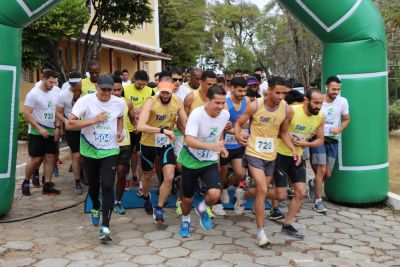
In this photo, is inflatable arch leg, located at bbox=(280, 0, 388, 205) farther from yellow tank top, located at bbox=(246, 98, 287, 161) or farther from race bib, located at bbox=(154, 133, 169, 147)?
race bib, located at bbox=(154, 133, 169, 147)

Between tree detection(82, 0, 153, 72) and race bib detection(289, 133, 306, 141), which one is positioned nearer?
race bib detection(289, 133, 306, 141)

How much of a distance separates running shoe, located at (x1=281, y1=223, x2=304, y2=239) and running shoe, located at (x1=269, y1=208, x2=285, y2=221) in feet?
1.85

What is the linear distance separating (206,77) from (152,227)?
1.99 meters

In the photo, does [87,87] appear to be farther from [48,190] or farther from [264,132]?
[264,132]

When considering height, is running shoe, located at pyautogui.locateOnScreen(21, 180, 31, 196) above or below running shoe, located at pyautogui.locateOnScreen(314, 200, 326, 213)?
above

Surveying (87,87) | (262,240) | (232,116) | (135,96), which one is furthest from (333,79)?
(87,87)

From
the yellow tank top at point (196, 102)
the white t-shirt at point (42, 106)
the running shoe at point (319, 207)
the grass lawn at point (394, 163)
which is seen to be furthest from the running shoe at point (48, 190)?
the grass lawn at point (394, 163)

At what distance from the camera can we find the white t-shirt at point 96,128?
5156 mm

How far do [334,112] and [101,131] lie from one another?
125 inches

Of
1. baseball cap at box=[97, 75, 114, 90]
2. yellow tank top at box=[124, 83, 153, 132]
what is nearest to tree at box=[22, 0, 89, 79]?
yellow tank top at box=[124, 83, 153, 132]

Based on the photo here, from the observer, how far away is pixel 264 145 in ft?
17.1

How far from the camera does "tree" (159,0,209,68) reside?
107ft

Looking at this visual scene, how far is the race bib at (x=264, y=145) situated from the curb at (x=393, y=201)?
2.49 meters

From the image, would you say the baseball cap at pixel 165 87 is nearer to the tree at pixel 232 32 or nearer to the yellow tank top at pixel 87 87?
the yellow tank top at pixel 87 87
